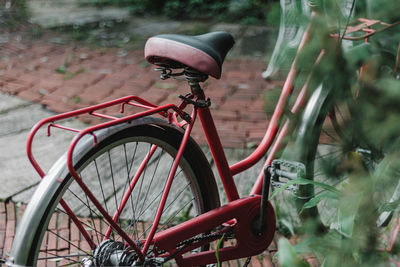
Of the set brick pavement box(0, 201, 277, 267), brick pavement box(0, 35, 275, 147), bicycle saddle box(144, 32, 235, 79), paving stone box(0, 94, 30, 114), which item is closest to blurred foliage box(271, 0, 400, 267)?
bicycle saddle box(144, 32, 235, 79)

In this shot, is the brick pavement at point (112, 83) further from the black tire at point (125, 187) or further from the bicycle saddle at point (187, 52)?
the bicycle saddle at point (187, 52)

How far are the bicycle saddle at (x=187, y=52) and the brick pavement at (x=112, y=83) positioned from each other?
5.48ft

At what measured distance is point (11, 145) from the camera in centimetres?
306

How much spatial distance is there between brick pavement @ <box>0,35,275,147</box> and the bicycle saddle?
1.67 meters

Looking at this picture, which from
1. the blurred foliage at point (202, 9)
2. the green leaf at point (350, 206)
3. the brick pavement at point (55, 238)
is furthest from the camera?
the blurred foliage at point (202, 9)

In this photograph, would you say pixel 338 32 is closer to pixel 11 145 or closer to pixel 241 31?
pixel 11 145

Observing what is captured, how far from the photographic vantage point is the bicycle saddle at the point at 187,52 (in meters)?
1.50

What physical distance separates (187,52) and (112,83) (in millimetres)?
2846

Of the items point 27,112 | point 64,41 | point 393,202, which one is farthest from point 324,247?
point 64,41

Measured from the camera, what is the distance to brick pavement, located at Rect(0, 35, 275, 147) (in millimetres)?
3662

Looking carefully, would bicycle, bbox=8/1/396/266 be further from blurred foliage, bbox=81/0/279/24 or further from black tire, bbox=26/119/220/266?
blurred foliage, bbox=81/0/279/24

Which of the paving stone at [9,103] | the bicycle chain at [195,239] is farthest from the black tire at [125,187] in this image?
the paving stone at [9,103]

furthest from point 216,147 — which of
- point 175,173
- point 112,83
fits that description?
point 112,83

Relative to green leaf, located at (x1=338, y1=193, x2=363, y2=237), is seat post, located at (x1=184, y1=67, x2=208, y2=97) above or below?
above
